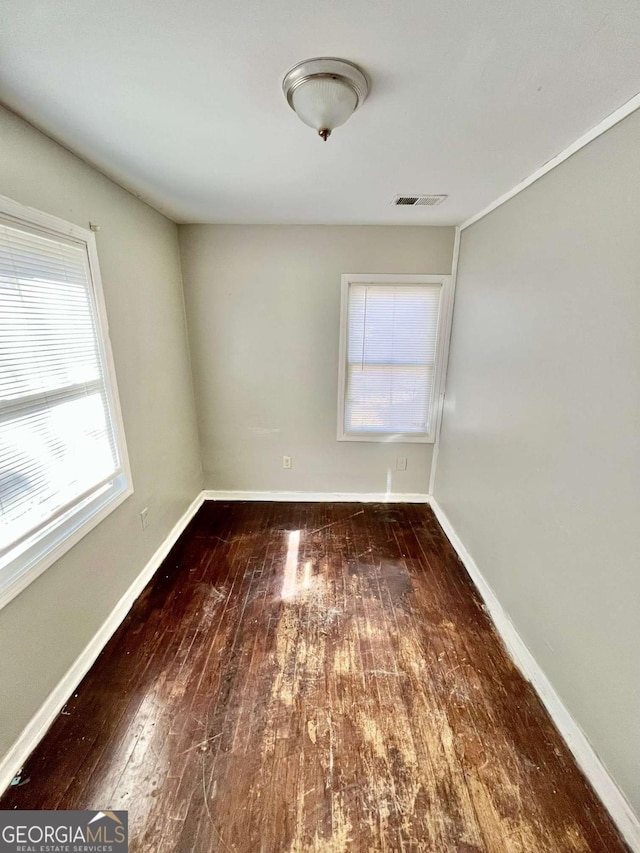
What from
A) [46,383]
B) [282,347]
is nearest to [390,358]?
[282,347]

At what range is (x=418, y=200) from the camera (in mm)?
2139

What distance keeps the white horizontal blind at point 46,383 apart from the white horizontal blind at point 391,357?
1892mm

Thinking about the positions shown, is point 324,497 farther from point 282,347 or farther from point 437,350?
point 437,350

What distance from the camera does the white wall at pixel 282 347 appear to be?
2748mm

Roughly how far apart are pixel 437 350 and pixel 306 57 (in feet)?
7.29

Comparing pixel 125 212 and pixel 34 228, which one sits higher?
pixel 125 212

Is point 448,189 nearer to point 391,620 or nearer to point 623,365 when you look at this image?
point 623,365

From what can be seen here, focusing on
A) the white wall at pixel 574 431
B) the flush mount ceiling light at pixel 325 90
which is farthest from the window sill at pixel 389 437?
the flush mount ceiling light at pixel 325 90

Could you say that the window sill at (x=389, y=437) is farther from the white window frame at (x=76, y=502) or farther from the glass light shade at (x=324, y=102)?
the glass light shade at (x=324, y=102)

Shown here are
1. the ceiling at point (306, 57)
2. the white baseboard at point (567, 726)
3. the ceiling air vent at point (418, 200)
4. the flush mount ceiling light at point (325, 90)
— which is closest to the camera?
the ceiling at point (306, 57)

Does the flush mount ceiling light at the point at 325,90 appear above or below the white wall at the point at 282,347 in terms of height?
above

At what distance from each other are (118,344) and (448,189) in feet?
6.87

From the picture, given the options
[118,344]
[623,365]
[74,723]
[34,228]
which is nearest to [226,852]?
[74,723]

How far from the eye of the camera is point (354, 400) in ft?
10.1
